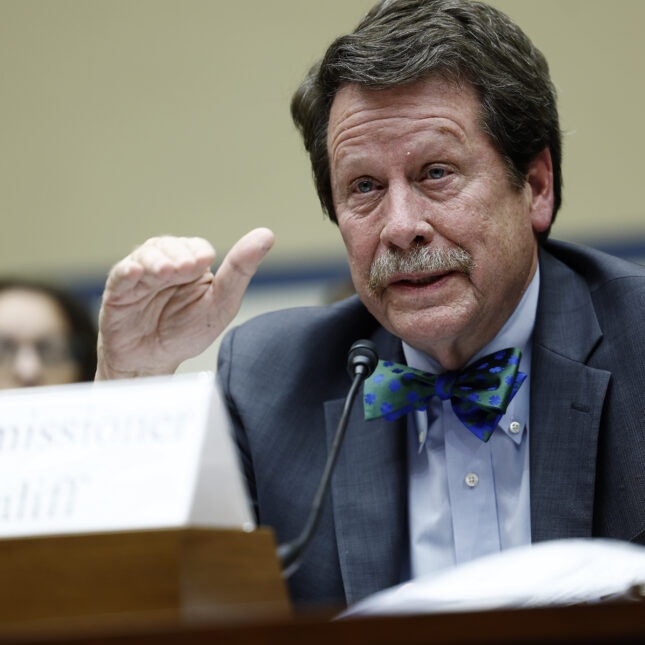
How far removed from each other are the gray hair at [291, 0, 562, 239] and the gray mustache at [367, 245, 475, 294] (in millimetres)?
200

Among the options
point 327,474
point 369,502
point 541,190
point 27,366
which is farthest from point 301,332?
point 27,366

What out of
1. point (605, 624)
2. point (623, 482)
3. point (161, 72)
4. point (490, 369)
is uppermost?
point (161, 72)

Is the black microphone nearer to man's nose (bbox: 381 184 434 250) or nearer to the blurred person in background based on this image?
man's nose (bbox: 381 184 434 250)

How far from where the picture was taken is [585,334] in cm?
159

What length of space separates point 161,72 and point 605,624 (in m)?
3.40

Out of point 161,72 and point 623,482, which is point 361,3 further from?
point 623,482

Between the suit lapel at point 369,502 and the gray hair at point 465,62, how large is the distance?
1.64 feet

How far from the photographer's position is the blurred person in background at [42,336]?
2.59 metres

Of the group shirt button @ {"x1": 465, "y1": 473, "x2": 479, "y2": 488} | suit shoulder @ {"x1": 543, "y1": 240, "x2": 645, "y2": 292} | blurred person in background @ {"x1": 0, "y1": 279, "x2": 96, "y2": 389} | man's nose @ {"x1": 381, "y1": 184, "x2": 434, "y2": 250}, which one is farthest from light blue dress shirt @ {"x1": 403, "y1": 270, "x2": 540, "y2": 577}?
blurred person in background @ {"x1": 0, "y1": 279, "x2": 96, "y2": 389}

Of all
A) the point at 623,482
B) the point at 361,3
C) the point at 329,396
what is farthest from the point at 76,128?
the point at 623,482

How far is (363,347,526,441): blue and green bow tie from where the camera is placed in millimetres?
1489

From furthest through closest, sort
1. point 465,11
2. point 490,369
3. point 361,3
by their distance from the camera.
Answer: point 361,3
point 465,11
point 490,369

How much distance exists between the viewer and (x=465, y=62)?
5.23ft

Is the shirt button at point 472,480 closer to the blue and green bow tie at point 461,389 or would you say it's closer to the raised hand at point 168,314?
the blue and green bow tie at point 461,389
